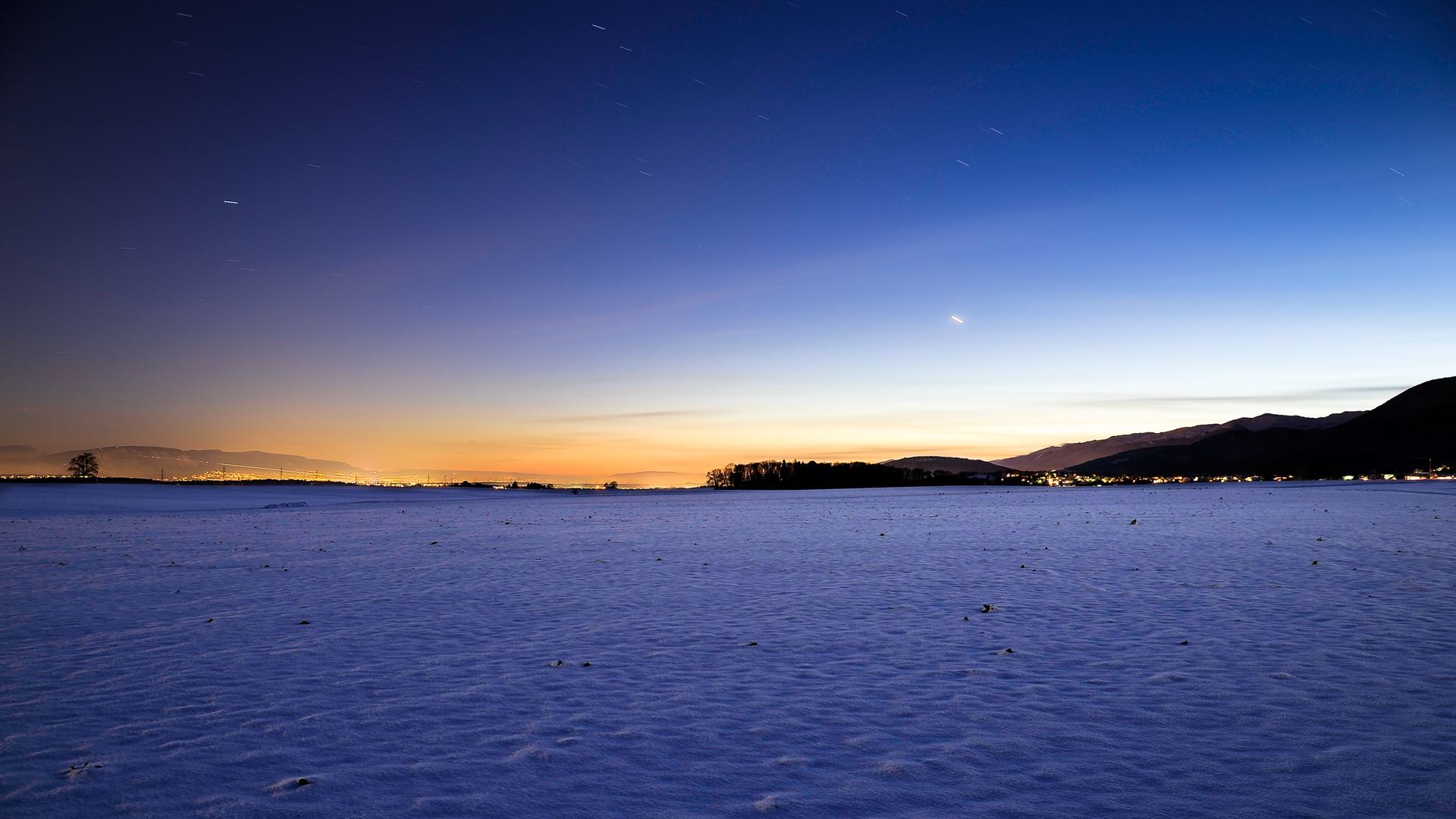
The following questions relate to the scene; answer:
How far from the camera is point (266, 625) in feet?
34.1

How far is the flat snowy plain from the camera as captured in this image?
189 inches

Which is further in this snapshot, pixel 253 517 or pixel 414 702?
pixel 253 517

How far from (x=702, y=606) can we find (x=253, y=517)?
Answer: 3717 cm

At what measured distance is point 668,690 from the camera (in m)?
7.13

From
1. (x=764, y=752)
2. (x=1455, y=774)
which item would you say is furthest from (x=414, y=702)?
(x=1455, y=774)

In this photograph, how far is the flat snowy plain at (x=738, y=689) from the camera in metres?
4.81

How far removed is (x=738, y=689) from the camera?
7.18 meters

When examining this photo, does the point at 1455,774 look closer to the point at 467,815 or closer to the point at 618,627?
the point at 467,815

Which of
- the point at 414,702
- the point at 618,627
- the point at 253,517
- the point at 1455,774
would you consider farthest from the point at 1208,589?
the point at 253,517

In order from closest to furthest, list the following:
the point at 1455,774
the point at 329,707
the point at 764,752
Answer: the point at 1455,774 → the point at 764,752 → the point at 329,707

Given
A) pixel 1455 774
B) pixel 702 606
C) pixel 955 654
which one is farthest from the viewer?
pixel 702 606

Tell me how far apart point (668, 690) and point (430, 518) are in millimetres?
35353

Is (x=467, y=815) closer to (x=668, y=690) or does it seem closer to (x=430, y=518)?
(x=668, y=690)

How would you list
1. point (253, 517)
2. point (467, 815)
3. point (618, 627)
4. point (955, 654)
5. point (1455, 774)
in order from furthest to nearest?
point (253, 517) < point (618, 627) < point (955, 654) < point (1455, 774) < point (467, 815)
